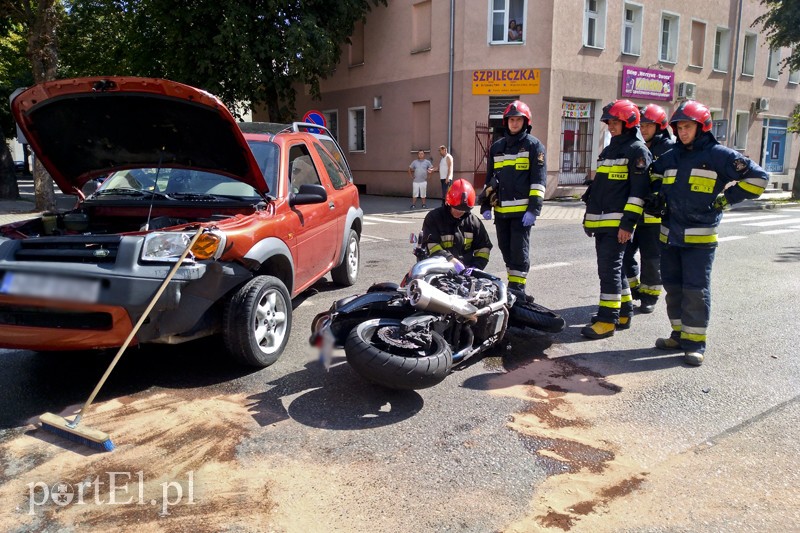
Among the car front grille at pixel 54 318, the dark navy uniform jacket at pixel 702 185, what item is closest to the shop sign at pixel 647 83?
the dark navy uniform jacket at pixel 702 185

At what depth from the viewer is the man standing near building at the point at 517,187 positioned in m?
5.69

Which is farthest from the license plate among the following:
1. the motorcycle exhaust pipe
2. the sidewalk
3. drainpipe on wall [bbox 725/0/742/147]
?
drainpipe on wall [bbox 725/0/742/147]

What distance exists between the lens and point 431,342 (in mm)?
3857

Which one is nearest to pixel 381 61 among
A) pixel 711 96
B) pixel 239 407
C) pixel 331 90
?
pixel 331 90

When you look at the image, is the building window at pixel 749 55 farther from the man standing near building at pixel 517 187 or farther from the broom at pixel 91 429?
the broom at pixel 91 429

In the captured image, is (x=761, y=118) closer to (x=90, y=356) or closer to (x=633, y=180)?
(x=633, y=180)

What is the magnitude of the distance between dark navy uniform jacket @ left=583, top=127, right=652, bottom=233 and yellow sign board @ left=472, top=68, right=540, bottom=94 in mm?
14840

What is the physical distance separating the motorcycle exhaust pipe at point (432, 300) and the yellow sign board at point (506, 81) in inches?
659

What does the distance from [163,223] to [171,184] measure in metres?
0.72

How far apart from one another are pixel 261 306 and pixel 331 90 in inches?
875

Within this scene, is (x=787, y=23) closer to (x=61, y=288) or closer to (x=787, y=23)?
(x=787, y=23)

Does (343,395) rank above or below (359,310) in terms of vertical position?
below

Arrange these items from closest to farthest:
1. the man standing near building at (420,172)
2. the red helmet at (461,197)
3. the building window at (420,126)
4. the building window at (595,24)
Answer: the red helmet at (461,197) < the man standing near building at (420,172) < the building window at (595,24) < the building window at (420,126)

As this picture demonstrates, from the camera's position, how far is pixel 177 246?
3.62 m
